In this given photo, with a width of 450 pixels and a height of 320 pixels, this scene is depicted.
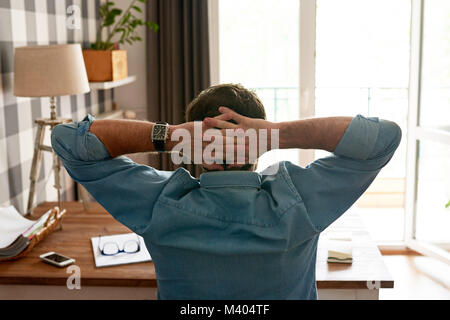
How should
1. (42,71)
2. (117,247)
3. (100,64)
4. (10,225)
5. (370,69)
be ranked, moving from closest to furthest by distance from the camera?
(117,247) < (10,225) < (42,71) < (100,64) < (370,69)

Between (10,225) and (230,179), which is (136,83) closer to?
(10,225)

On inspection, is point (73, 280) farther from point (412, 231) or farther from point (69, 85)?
point (412, 231)

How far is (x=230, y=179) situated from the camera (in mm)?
1009

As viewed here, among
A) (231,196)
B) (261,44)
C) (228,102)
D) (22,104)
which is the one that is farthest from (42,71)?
(261,44)

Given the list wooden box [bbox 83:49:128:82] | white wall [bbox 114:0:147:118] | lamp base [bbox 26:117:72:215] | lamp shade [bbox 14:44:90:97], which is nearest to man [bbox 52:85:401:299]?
lamp shade [bbox 14:44:90:97]

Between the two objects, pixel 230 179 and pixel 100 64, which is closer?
pixel 230 179

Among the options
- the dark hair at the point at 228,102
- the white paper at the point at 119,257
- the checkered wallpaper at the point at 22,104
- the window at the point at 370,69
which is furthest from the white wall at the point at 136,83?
the dark hair at the point at 228,102

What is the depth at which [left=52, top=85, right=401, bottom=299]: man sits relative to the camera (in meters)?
0.98

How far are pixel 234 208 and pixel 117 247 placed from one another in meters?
1.07

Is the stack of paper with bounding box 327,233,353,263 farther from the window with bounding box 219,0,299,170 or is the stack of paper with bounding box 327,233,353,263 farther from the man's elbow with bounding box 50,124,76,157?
the window with bounding box 219,0,299,170

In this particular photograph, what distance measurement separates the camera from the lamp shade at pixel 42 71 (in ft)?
7.09

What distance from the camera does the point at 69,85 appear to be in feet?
7.40

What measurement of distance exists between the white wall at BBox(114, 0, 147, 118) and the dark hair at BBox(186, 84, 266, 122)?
286cm

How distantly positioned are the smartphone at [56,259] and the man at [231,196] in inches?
32.6
